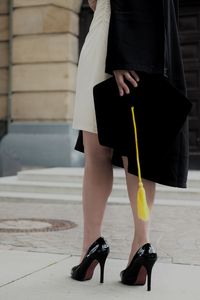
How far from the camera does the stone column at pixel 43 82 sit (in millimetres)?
10531

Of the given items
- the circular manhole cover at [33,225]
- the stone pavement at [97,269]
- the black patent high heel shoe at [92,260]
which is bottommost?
the circular manhole cover at [33,225]

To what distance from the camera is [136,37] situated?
7.82 ft

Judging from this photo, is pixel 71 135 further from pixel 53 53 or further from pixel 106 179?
pixel 106 179

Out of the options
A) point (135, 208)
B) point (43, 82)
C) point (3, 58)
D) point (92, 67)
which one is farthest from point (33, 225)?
point (3, 58)

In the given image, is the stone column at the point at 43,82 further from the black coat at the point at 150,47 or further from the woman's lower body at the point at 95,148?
the black coat at the point at 150,47

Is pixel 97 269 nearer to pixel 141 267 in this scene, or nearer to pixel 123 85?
pixel 141 267

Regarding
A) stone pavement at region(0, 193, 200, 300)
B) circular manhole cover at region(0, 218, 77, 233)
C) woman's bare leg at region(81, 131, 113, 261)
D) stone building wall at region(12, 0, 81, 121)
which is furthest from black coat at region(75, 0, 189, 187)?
stone building wall at region(12, 0, 81, 121)

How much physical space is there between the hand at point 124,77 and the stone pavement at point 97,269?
0.95 meters

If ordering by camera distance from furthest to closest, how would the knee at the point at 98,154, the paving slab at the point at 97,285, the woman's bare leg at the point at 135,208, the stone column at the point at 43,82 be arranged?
the stone column at the point at 43,82, the knee at the point at 98,154, the woman's bare leg at the point at 135,208, the paving slab at the point at 97,285

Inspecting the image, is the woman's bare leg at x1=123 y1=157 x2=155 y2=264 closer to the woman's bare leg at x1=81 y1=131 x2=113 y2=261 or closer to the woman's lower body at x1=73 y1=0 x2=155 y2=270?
the woman's lower body at x1=73 y1=0 x2=155 y2=270

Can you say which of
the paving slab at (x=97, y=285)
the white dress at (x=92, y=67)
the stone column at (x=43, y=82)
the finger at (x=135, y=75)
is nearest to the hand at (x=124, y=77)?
the finger at (x=135, y=75)

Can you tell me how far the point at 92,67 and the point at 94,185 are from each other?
24.1 inches

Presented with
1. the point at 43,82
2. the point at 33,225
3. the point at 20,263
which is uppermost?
the point at 43,82

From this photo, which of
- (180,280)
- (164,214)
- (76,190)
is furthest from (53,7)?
(180,280)
